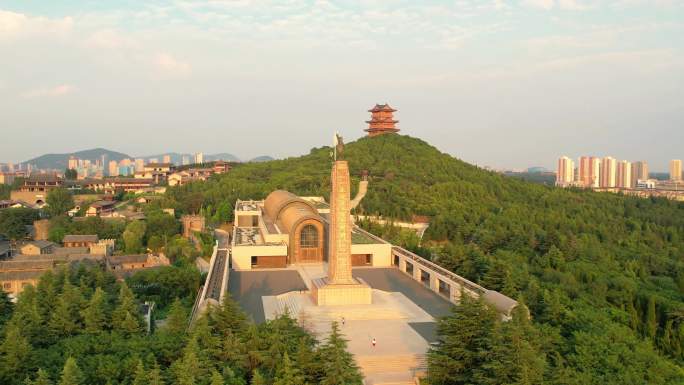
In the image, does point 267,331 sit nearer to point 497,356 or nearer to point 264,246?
point 497,356

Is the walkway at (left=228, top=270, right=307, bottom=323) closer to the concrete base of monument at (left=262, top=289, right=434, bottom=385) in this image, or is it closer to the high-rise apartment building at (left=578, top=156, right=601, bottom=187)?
the concrete base of monument at (left=262, top=289, right=434, bottom=385)

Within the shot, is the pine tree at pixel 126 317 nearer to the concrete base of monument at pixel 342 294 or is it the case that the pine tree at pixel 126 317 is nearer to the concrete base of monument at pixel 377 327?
the concrete base of monument at pixel 377 327

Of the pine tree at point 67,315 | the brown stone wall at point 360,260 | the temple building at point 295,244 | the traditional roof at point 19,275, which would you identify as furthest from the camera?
the traditional roof at point 19,275

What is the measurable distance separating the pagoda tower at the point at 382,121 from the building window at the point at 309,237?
35444 millimetres

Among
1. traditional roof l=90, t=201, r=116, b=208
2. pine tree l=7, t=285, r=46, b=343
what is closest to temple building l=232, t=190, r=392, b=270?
pine tree l=7, t=285, r=46, b=343

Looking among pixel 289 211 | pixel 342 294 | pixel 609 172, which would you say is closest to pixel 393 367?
pixel 342 294

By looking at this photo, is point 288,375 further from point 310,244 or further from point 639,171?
point 639,171

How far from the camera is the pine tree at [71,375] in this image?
938cm

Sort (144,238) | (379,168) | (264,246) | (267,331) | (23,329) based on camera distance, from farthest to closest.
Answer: (379,168)
(144,238)
(264,246)
(23,329)
(267,331)

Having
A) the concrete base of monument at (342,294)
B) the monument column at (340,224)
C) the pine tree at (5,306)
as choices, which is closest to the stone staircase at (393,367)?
the concrete base of monument at (342,294)

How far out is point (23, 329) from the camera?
12.8 metres

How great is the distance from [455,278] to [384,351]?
20.3 ft

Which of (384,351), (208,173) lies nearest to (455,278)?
(384,351)

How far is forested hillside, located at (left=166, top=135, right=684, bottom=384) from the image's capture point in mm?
13062
